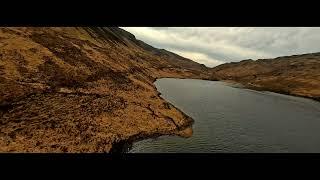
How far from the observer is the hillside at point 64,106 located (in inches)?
1043

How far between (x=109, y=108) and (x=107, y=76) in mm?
22142

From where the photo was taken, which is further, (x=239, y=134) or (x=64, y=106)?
(x=239, y=134)

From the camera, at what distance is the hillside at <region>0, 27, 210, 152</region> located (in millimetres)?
26484

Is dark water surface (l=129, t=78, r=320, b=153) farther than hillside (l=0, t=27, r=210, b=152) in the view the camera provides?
Yes

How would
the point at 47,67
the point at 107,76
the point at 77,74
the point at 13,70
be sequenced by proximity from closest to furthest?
the point at 13,70 → the point at 47,67 → the point at 77,74 → the point at 107,76

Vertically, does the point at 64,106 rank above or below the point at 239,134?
above

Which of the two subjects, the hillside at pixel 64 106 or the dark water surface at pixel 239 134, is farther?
the dark water surface at pixel 239 134

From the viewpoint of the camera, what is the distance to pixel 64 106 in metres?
35.2

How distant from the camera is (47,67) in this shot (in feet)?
160

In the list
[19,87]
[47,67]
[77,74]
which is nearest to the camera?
[19,87]
